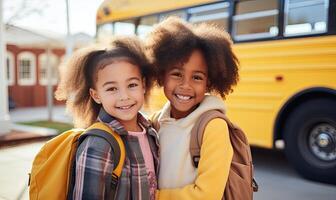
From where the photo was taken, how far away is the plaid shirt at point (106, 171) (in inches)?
53.9

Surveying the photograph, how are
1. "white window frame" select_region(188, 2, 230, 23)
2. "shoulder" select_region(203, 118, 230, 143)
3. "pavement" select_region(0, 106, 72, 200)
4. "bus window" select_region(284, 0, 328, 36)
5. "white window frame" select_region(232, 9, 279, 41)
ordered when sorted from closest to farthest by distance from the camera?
"shoulder" select_region(203, 118, 230, 143)
"pavement" select_region(0, 106, 72, 200)
"bus window" select_region(284, 0, 328, 36)
"white window frame" select_region(232, 9, 279, 41)
"white window frame" select_region(188, 2, 230, 23)

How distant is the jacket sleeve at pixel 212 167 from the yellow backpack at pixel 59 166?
0.93 ft

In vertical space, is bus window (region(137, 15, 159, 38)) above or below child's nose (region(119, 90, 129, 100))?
above

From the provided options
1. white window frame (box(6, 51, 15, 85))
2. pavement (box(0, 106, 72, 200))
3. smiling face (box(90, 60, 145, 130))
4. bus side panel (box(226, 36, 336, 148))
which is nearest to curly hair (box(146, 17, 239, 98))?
smiling face (box(90, 60, 145, 130))

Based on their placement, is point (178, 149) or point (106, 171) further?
point (178, 149)

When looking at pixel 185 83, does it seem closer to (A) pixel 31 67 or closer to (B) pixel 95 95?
(B) pixel 95 95

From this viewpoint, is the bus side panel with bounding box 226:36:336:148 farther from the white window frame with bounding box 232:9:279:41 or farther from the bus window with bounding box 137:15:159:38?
the bus window with bounding box 137:15:159:38

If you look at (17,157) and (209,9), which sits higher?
(209,9)

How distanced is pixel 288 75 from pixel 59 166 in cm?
400

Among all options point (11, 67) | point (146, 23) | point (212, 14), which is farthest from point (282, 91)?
point (11, 67)

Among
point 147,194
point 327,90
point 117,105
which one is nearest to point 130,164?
point 147,194

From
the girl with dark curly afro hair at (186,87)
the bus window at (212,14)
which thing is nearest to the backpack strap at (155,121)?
the girl with dark curly afro hair at (186,87)

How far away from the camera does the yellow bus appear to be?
459cm

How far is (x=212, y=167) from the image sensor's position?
1441 mm
